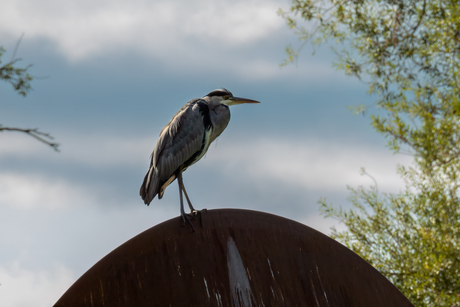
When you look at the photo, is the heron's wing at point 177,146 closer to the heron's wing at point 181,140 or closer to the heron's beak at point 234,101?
the heron's wing at point 181,140

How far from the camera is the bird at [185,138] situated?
4.71m

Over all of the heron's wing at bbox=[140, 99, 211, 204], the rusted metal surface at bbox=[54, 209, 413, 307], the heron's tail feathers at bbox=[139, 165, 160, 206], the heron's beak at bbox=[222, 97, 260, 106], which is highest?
the heron's beak at bbox=[222, 97, 260, 106]

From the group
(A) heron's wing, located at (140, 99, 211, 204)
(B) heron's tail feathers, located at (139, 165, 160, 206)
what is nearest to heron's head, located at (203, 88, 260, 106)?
(A) heron's wing, located at (140, 99, 211, 204)

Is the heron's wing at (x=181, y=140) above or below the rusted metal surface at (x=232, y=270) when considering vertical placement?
above

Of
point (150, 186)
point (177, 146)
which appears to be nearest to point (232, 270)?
point (150, 186)

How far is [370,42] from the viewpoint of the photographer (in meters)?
9.67

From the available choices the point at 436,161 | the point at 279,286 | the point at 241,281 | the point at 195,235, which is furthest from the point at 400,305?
the point at 436,161

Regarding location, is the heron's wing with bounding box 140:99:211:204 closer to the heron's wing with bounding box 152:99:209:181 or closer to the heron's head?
the heron's wing with bounding box 152:99:209:181

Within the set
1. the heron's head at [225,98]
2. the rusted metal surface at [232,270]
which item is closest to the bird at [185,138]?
the heron's head at [225,98]

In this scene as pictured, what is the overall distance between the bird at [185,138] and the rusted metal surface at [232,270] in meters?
1.08

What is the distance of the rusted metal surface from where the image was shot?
311 cm

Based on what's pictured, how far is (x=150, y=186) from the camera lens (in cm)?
469

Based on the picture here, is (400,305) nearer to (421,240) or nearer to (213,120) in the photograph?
(213,120)

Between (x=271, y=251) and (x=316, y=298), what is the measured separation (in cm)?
44
